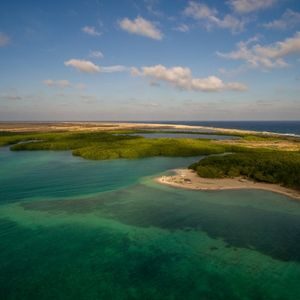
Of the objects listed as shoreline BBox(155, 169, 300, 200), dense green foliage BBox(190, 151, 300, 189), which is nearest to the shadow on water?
shoreline BBox(155, 169, 300, 200)

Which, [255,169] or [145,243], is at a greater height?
[255,169]

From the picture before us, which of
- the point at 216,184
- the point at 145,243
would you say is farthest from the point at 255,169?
the point at 145,243

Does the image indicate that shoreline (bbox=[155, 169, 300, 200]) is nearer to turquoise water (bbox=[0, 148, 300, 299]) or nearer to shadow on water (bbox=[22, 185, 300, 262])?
turquoise water (bbox=[0, 148, 300, 299])

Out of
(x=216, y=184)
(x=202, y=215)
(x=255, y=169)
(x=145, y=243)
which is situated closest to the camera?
(x=145, y=243)

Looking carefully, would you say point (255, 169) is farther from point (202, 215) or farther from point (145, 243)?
point (145, 243)

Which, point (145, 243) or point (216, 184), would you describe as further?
point (216, 184)

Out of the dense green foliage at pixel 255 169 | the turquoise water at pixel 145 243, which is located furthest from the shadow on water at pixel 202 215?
the dense green foliage at pixel 255 169
